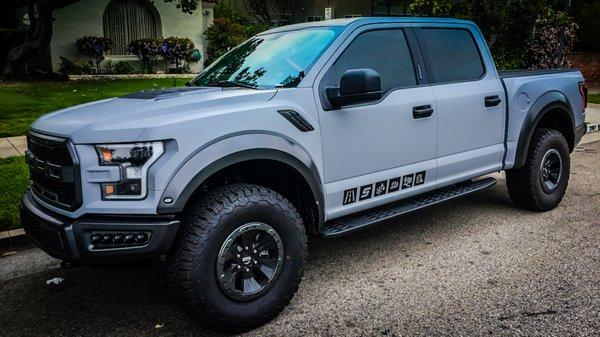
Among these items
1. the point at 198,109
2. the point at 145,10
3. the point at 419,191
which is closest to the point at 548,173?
the point at 419,191

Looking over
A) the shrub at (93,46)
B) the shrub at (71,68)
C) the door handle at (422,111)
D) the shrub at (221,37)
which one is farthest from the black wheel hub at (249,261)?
the shrub at (221,37)

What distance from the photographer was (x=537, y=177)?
5297 millimetres

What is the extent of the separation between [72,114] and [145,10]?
1756cm

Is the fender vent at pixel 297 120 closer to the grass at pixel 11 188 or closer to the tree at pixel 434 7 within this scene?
the grass at pixel 11 188

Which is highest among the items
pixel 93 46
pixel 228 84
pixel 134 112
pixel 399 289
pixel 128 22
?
pixel 128 22

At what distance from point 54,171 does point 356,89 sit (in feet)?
6.18

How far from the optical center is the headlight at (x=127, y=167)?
113 inches

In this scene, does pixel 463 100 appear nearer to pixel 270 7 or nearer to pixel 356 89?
pixel 356 89

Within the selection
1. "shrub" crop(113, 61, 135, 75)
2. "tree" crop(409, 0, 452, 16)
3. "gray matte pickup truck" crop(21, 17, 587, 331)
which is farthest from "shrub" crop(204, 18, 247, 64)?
"gray matte pickup truck" crop(21, 17, 587, 331)

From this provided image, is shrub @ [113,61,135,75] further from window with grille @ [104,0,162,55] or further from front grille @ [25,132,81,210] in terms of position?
front grille @ [25,132,81,210]

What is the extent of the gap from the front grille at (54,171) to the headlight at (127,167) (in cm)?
16

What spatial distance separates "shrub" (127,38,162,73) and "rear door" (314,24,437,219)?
15.7 m

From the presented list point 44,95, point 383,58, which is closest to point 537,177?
point 383,58

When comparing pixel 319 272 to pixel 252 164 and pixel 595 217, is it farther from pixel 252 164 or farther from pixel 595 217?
pixel 595 217
